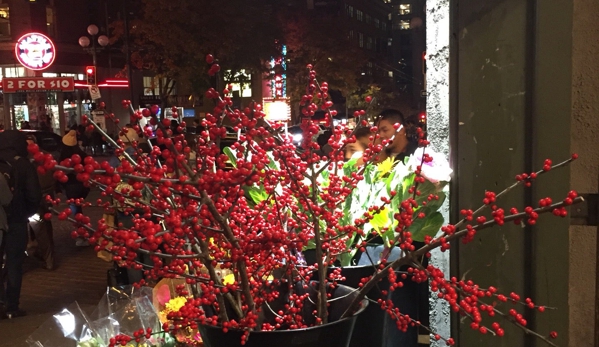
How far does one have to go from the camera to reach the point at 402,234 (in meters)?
1.58

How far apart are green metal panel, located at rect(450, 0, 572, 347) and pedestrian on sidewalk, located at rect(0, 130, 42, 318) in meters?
5.62

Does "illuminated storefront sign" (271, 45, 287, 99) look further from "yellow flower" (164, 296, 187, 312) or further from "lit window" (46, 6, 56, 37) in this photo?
"yellow flower" (164, 296, 187, 312)

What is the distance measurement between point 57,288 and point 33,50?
1542 cm

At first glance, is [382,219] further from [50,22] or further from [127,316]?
[50,22]

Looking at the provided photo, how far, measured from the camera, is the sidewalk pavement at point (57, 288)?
6159 mm

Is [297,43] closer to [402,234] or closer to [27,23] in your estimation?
[27,23]

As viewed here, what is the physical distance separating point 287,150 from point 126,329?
118 centimetres

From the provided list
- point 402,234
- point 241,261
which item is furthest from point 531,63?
point 241,261

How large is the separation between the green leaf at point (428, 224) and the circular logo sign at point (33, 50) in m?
20.8

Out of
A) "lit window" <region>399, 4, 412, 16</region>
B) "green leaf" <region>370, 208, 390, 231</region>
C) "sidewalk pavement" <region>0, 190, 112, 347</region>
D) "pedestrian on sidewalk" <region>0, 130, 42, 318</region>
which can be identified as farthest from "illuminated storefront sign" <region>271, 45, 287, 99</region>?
"lit window" <region>399, 4, 412, 16</region>

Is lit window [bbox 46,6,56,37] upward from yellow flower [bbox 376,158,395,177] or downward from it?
upward

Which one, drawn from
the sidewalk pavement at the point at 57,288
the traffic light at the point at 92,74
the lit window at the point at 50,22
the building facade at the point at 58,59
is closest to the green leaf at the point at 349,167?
the sidewalk pavement at the point at 57,288

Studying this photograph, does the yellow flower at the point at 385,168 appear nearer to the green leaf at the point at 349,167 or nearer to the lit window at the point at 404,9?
the green leaf at the point at 349,167

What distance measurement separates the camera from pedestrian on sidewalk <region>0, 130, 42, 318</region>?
21.5ft
